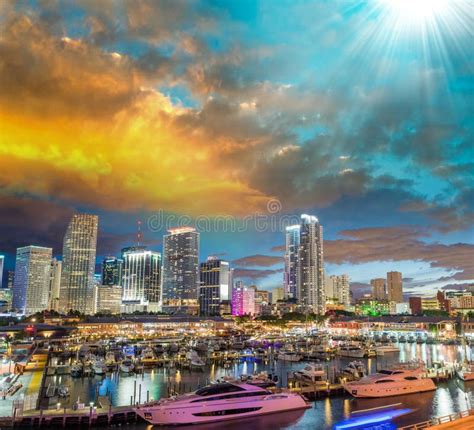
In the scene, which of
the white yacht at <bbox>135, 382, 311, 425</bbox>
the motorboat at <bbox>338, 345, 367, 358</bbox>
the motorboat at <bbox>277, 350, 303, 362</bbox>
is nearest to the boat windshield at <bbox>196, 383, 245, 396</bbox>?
the white yacht at <bbox>135, 382, 311, 425</bbox>

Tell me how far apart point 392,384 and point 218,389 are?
19742 mm

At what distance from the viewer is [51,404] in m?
43.4

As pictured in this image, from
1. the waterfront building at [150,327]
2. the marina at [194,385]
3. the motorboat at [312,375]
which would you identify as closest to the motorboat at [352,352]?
the marina at [194,385]

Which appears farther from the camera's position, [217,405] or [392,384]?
[392,384]

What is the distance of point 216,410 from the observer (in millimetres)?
35812

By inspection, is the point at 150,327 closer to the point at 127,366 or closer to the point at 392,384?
the point at 127,366

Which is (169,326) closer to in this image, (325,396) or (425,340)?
(425,340)

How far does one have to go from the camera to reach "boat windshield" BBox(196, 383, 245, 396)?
36.5 m

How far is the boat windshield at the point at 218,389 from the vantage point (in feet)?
120

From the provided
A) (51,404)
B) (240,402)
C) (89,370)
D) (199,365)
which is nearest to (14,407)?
(51,404)

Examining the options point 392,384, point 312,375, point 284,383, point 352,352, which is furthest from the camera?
point 352,352

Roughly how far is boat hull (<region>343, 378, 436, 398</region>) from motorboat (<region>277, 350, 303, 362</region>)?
35575mm

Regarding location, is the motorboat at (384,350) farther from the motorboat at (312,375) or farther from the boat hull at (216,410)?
the boat hull at (216,410)

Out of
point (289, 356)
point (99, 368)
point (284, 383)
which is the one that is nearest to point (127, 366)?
point (99, 368)
